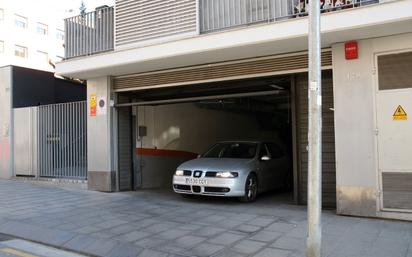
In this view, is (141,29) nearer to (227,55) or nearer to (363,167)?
(227,55)

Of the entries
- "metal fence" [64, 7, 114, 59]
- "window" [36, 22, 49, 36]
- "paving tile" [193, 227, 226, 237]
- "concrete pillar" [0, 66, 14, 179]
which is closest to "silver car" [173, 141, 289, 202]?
"paving tile" [193, 227, 226, 237]

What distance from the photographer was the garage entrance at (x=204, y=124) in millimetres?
9539

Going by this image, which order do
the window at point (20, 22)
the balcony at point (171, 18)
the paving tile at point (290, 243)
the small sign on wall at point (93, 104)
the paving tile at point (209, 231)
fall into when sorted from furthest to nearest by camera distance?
the window at point (20, 22) → the small sign on wall at point (93, 104) → the balcony at point (171, 18) → the paving tile at point (209, 231) → the paving tile at point (290, 243)

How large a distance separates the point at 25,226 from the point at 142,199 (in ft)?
10.5

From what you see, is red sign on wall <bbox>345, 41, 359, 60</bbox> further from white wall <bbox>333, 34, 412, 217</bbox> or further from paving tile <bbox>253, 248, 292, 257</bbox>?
paving tile <bbox>253, 248, 292, 257</bbox>

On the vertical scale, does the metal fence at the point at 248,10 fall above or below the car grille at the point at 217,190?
above

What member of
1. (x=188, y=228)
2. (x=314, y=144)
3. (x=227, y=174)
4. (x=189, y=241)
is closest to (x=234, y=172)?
(x=227, y=174)

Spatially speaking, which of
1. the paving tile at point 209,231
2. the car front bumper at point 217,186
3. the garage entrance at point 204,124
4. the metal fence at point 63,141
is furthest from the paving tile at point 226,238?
the metal fence at point 63,141

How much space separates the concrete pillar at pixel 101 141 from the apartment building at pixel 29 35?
32413mm

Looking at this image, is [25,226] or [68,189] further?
[68,189]

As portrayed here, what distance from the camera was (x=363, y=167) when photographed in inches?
323

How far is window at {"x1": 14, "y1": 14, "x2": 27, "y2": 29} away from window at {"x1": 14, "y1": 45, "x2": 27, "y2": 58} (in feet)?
7.11

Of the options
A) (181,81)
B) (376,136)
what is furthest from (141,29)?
(376,136)

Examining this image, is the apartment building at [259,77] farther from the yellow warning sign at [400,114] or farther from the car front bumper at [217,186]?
the car front bumper at [217,186]
